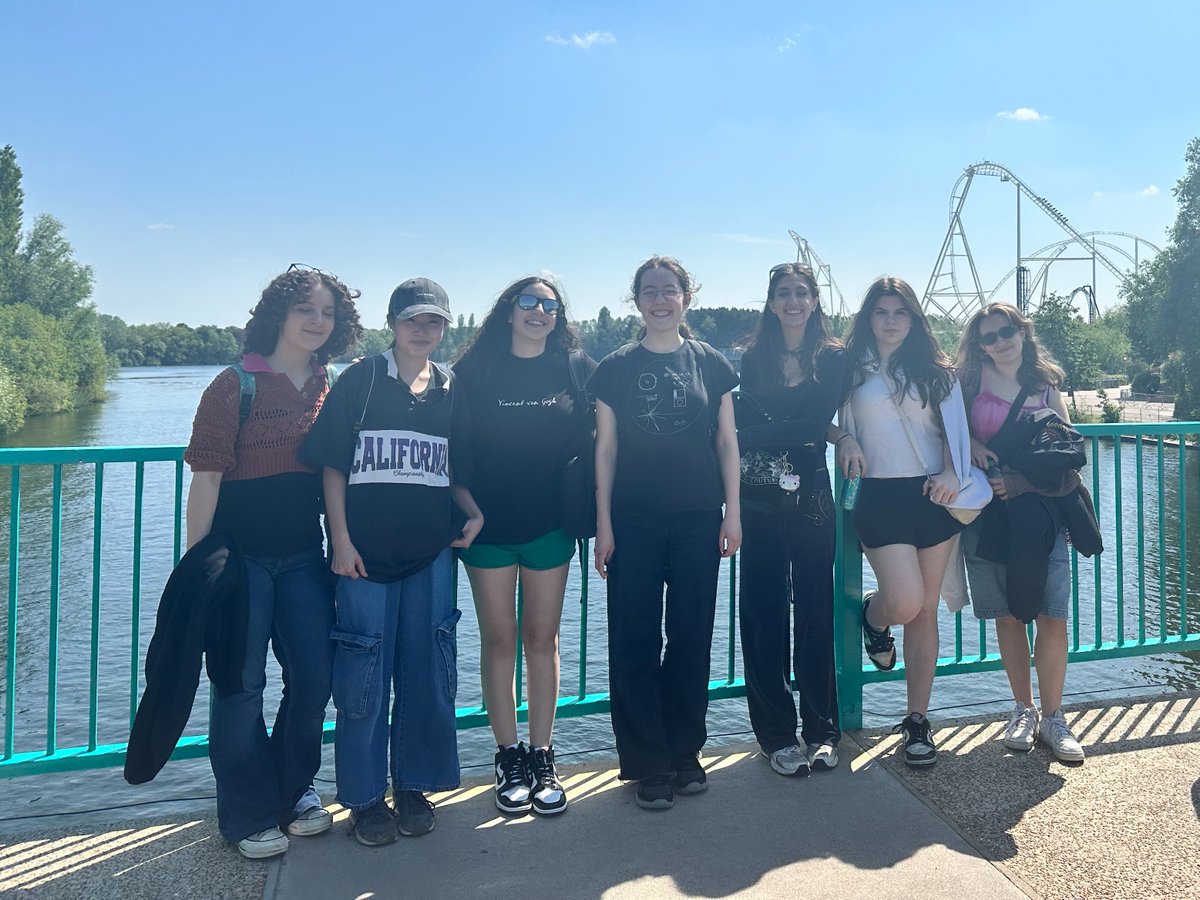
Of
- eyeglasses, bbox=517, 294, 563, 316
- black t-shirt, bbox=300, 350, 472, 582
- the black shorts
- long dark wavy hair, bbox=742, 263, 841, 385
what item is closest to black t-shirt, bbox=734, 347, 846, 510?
long dark wavy hair, bbox=742, 263, 841, 385

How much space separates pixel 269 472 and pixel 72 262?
68.5 meters

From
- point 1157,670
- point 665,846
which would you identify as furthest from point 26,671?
point 1157,670

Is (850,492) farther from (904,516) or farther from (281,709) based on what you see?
(281,709)

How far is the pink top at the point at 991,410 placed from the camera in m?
3.37

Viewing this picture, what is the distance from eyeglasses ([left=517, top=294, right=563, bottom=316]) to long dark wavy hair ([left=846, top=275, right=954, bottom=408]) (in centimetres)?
115

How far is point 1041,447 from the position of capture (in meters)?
3.24

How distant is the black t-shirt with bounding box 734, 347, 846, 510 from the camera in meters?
3.07

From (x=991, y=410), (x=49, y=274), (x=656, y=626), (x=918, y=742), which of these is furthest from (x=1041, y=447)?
(x=49, y=274)

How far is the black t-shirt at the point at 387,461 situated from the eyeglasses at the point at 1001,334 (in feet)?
6.91

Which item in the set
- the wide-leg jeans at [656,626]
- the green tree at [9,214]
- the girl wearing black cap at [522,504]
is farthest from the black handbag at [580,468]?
the green tree at [9,214]

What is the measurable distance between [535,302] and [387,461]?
0.70 meters

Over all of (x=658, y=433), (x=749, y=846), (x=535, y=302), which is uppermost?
(x=535, y=302)

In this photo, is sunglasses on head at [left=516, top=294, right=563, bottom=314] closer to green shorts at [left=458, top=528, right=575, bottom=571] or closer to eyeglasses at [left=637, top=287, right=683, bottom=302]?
eyeglasses at [left=637, top=287, right=683, bottom=302]

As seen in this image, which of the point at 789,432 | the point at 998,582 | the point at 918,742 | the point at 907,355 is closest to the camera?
the point at 789,432
